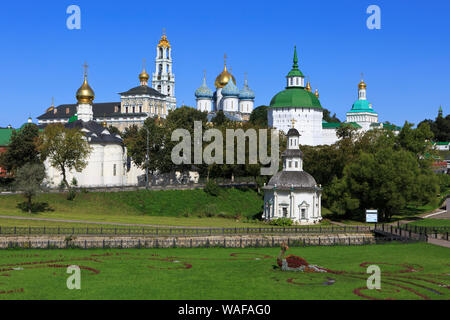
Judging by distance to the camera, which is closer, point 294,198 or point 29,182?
point 294,198

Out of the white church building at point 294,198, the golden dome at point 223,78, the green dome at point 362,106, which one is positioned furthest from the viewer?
the golden dome at point 223,78

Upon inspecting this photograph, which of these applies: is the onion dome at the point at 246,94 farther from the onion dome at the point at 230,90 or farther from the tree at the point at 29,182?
the tree at the point at 29,182

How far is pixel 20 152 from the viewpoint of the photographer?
86250 millimetres

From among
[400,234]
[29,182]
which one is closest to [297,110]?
[29,182]

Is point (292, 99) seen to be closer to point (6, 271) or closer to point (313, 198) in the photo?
point (313, 198)

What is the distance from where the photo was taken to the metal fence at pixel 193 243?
49.2m

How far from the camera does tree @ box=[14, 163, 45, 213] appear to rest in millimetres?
68688

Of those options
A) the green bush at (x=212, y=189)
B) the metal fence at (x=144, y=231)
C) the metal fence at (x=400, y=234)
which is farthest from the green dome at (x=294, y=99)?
the metal fence at (x=144, y=231)

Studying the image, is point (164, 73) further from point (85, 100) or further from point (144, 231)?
point (144, 231)

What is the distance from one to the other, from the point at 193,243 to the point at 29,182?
26916mm

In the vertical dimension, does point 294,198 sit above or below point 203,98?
below

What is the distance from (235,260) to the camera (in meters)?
44.2

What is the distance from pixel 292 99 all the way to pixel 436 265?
83.8m

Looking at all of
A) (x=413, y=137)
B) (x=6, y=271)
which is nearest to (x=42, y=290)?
(x=6, y=271)
